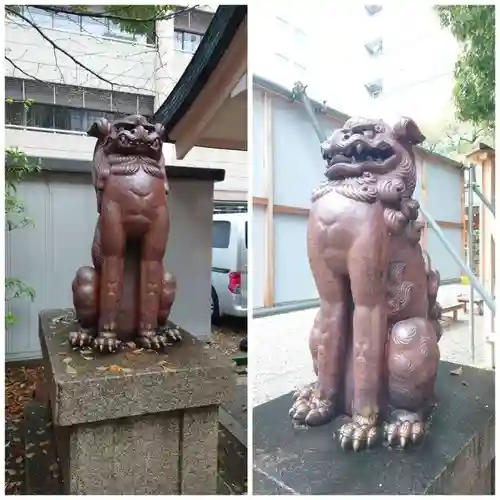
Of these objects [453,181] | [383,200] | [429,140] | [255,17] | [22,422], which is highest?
[255,17]

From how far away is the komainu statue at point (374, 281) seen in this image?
3.43 feet

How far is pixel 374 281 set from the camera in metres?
1.04

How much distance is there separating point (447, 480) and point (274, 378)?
903mm

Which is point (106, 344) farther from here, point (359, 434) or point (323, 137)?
point (323, 137)

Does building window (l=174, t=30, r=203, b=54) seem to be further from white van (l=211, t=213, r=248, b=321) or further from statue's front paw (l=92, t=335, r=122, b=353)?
statue's front paw (l=92, t=335, r=122, b=353)

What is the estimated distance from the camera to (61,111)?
12.0ft

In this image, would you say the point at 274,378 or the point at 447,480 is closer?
the point at 447,480

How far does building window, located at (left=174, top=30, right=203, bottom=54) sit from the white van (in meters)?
1.46

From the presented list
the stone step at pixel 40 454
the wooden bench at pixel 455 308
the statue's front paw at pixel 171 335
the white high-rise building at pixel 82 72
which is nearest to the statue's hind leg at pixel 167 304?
the statue's front paw at pixel 171 335

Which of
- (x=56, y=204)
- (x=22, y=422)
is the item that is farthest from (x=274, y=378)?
(x=56, y=204)

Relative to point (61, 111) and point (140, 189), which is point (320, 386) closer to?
point (140, 189)

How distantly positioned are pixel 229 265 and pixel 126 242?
2819 mm

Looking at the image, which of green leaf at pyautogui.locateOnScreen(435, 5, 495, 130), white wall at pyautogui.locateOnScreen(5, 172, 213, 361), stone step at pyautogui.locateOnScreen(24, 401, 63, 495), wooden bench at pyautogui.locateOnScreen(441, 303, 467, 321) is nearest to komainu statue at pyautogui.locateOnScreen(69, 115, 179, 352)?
stone step at pyautogui.locateOnScreen(24, 401, 63, 495)

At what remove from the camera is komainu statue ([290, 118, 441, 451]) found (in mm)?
1045
